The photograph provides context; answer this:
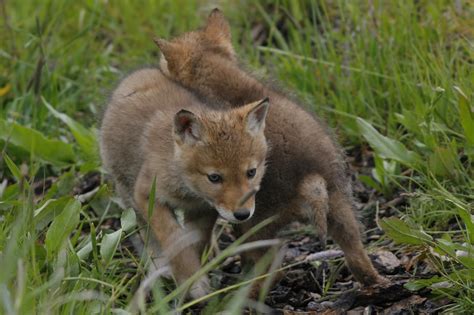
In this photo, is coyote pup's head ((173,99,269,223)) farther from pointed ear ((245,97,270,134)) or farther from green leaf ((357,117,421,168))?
green leaf ((357,117,421,168))

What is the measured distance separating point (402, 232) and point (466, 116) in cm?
84

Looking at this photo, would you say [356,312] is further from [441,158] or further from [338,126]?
[338,126]

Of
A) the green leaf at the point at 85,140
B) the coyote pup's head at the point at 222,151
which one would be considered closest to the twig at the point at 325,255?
the coyote pup's head at the point at 222,151

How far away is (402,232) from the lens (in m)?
4.31

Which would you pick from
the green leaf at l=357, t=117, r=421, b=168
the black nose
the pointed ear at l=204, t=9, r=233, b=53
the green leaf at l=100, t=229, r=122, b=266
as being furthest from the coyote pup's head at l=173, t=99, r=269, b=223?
the pointed ear at l=204, t=9, r=233, b=53

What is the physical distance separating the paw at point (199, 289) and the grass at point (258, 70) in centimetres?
22

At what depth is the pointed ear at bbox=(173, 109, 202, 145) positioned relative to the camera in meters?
4.75

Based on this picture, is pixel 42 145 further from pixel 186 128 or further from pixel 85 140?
pixel 186 128

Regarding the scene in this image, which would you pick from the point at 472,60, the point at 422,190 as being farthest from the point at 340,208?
the point at 472,60

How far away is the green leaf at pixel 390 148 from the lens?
17.2 feet

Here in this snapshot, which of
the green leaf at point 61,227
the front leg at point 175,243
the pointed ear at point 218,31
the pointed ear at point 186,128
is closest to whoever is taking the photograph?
the green leaf at point 61,227

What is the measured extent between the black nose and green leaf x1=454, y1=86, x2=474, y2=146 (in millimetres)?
1229

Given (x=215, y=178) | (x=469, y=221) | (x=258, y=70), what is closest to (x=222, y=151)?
(x=215, y=178)

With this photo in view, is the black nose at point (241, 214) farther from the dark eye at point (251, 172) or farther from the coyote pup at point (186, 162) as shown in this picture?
the dark eye at point (251, 172)
